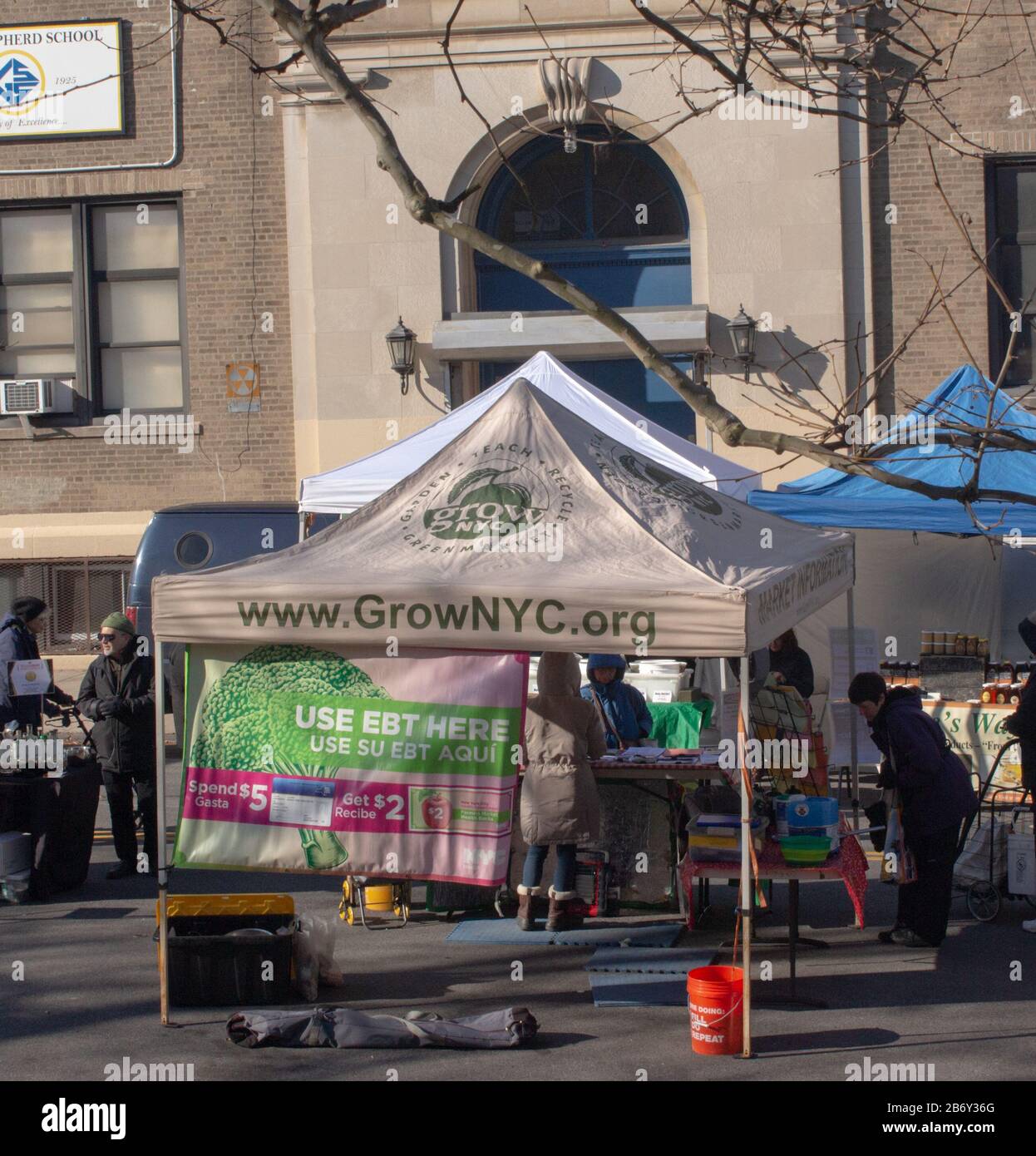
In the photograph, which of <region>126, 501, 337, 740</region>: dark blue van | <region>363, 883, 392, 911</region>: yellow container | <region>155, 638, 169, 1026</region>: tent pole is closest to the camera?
<region>155, 638, 169, 1026</region>: tent pole

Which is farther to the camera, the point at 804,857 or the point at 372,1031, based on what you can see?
the point at 804,857

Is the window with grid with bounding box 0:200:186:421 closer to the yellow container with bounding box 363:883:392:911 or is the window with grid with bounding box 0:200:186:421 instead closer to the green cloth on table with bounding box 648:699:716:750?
the green cloth on table with bounding box 648:699:716:750

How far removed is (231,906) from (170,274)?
44.7 ft

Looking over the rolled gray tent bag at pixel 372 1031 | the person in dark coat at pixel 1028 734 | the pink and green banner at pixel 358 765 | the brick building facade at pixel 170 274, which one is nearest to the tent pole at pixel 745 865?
the rolled gray tent bag at pixel 372 1031

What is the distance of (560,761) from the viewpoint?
8.48 metres

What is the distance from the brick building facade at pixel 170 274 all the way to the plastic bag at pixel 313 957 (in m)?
11.8

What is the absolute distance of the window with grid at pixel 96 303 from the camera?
1950 cm

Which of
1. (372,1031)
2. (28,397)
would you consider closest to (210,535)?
(28,397)

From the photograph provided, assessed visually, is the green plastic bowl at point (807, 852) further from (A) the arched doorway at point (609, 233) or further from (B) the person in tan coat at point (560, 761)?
(A) the arched doorway at point (609, 233)

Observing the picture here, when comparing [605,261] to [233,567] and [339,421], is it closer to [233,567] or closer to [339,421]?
[339,421]

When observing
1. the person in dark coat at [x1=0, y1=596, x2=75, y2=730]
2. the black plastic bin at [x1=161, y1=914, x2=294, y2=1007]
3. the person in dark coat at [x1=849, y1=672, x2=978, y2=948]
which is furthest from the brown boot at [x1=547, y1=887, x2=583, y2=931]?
the person in dark coat at [x1=0, y1=596, x2=75, y2=730]

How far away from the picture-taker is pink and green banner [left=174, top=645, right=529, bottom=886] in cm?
703

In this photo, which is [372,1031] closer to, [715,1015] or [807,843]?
[715,1015]

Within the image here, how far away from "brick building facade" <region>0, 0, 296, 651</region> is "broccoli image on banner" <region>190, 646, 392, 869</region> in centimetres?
1191
